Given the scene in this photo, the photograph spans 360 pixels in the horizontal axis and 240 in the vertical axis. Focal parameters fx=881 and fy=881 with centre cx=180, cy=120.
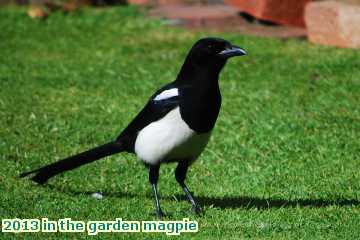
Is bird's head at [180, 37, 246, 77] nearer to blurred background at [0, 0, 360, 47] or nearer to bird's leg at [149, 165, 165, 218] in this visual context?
bird's leg at [149, 165, 165, 218]

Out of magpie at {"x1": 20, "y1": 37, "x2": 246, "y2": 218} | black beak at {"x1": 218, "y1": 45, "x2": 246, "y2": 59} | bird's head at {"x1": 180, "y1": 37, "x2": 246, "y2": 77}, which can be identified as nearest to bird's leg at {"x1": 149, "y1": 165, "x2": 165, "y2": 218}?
magpie at {"x1": 20, "y1": 37, "x2": 246, "y2": 218}

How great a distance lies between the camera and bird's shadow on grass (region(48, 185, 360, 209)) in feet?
17.9

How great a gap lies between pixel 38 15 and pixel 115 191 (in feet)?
A: 23.2

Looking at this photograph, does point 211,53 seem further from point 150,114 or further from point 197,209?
point 197,209

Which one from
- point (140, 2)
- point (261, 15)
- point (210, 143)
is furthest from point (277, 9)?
point (210, 143)

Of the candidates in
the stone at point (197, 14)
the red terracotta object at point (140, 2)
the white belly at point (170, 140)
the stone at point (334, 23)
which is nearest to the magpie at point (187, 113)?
the white belly at point (170, 140)

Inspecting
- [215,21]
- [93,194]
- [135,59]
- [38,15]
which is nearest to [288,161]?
[93,194]

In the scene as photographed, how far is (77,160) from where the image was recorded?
5594 millimetres

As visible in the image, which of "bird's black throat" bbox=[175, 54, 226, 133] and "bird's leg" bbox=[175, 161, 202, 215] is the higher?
"bird's black throat" bbox=[175, 54, 226, 133]

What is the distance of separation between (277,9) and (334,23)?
1.03m

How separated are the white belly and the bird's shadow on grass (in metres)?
0.49

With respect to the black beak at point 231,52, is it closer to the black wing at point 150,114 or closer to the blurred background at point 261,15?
the black wing at point 150,114

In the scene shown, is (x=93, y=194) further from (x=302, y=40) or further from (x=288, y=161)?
(x=302, y=40)

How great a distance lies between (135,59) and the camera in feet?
33.4
